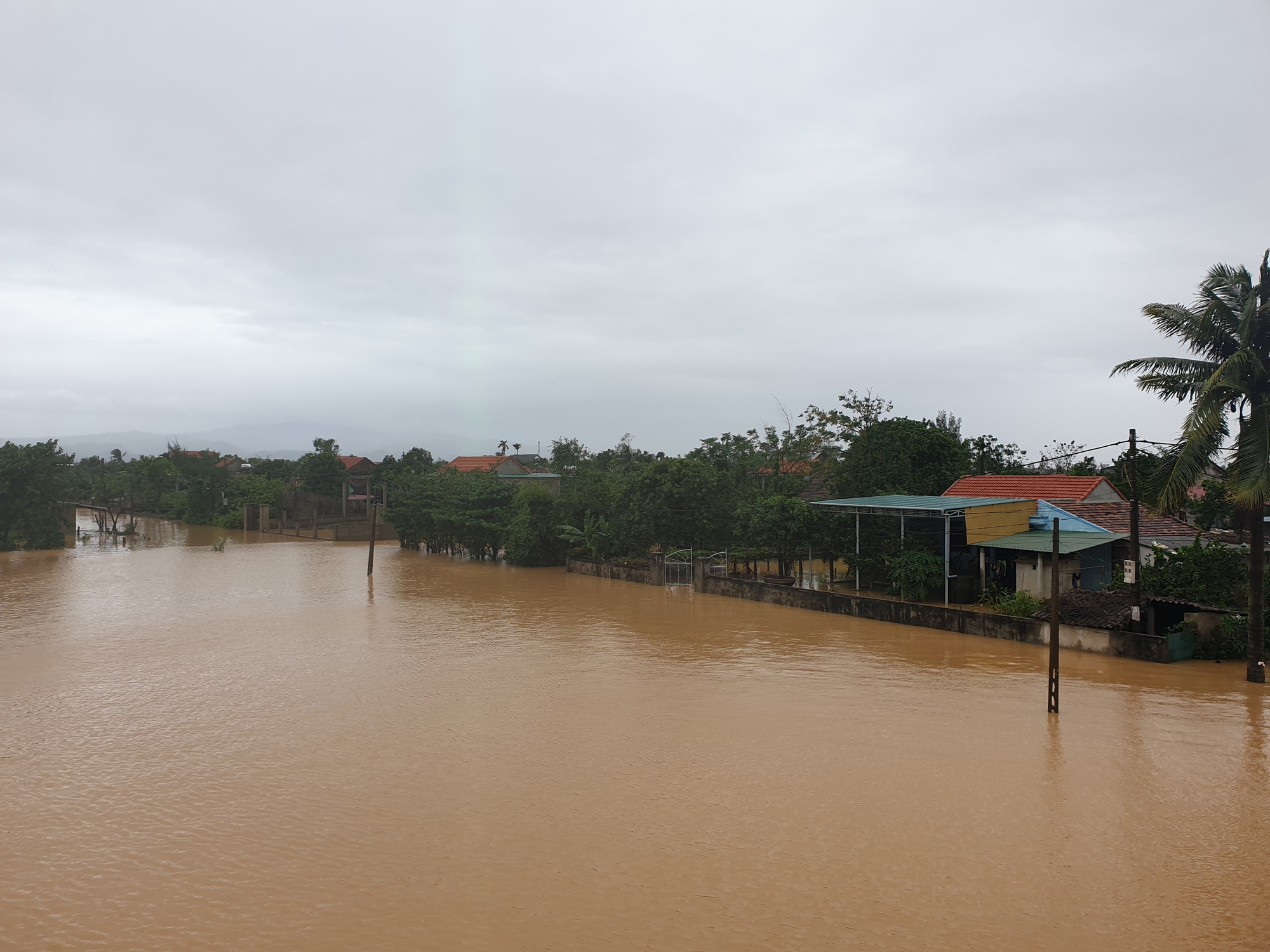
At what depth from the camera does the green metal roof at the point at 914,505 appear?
68.5ft

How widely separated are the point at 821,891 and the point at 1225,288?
12.8m

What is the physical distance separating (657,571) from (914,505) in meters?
9.64

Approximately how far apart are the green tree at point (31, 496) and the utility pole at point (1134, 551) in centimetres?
4317

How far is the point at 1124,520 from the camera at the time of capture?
68.7 ft

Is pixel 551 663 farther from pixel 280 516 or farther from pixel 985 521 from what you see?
pixel 280 516

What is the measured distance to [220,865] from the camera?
26.6 feet

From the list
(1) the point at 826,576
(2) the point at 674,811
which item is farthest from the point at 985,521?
(2) the point at 674,811

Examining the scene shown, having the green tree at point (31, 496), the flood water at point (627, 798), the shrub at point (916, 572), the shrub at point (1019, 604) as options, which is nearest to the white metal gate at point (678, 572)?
the shrub at point (916, 572)

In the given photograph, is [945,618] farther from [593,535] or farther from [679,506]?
[593,535]

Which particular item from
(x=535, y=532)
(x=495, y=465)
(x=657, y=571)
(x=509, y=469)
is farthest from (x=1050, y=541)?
(x=509, y=469)

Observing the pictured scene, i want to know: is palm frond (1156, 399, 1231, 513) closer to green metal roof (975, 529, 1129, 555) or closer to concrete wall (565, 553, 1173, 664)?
concrete wall (565, 553, 1173, 664)

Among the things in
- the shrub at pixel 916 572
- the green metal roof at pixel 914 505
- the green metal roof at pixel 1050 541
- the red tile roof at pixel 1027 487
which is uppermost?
the red tile roof at pixel 1027 487

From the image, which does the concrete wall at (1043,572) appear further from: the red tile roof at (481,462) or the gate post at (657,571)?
the red tile roof at (481,462)

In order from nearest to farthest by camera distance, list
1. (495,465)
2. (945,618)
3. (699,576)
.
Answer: (945,618), (699,576), (495,465)
